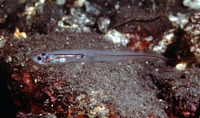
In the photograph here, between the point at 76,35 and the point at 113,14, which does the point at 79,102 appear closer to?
the point at 76,35

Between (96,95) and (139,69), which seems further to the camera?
(139,69)

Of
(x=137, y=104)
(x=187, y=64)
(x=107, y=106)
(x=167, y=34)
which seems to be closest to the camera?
(x=107, y=106)

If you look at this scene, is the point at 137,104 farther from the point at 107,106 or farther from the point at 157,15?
the point at 157,15

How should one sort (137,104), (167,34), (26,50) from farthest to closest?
(167,34) < (26,50) < (137,104)

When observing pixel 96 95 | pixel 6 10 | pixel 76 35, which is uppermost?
pixel 6 10

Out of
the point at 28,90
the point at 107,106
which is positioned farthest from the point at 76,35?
the point at 107,106

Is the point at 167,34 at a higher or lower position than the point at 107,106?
higher
